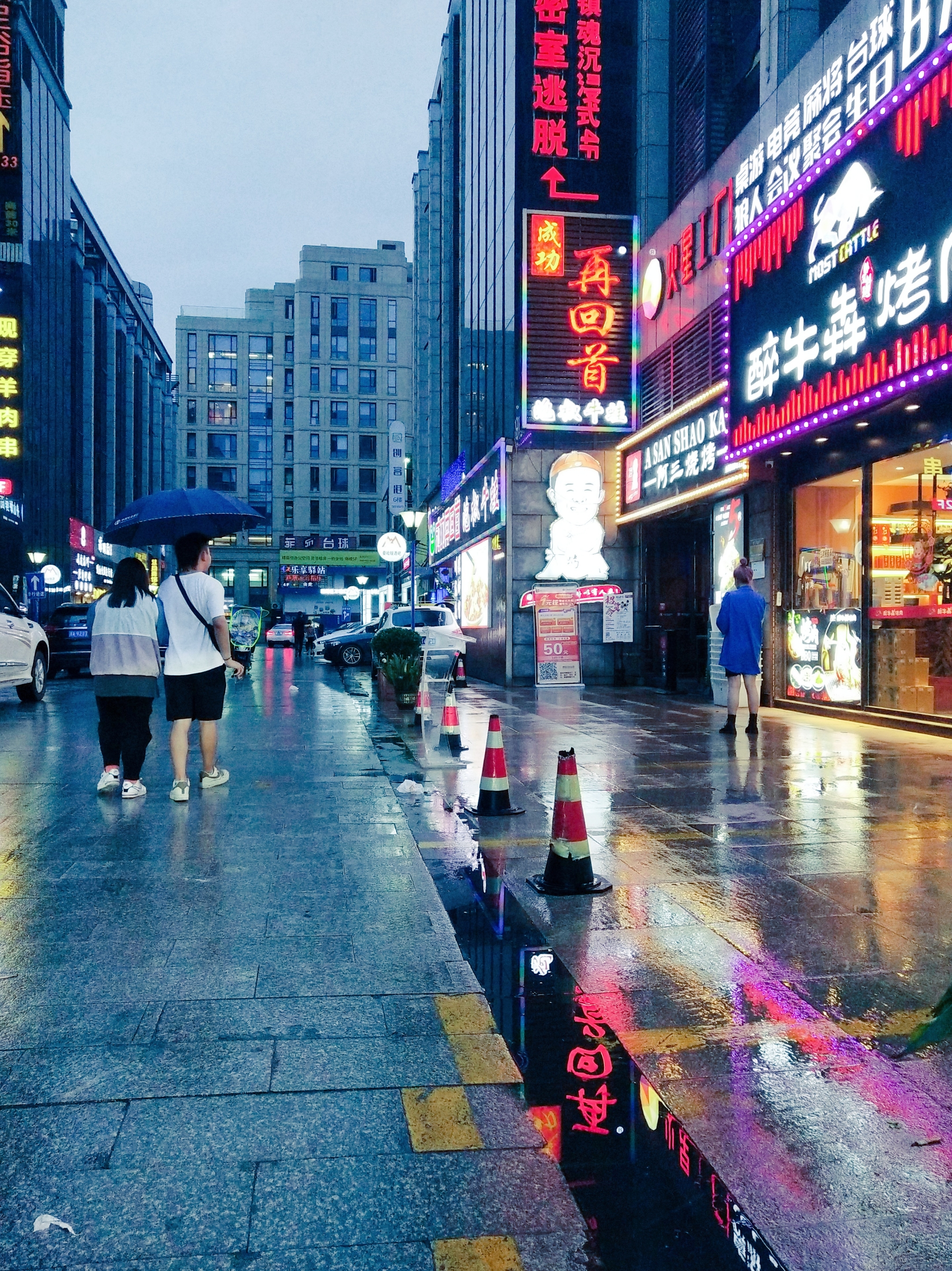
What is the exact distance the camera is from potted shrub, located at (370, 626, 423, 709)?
47.1 ft

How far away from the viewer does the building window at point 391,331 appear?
268 ft

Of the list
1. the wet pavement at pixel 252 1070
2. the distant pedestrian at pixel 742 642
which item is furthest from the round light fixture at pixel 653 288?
the wet pavement at pixel 252 1070

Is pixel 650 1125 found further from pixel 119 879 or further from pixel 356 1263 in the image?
pixel 119 879

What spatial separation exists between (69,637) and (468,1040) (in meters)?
20.6

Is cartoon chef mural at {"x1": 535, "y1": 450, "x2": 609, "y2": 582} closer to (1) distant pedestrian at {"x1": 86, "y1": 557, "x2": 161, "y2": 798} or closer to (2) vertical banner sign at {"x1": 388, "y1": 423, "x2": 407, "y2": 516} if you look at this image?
(2) vertical banner sign at {"x1": 388, "y1": 423, "x2": 407, "y2": 516}

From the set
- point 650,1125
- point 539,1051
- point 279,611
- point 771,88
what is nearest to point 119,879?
point 539,1051

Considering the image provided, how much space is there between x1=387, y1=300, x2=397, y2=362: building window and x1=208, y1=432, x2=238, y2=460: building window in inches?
557

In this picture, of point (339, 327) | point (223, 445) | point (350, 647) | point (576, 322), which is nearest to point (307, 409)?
point (339, 327)

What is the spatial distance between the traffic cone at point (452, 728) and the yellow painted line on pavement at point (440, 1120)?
685cm

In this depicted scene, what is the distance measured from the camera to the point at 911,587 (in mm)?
11484

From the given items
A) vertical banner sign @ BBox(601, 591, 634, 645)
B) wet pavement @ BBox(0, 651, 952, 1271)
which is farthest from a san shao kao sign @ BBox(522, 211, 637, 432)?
wet pavement @ BBox(0, 651, 952, 1271)

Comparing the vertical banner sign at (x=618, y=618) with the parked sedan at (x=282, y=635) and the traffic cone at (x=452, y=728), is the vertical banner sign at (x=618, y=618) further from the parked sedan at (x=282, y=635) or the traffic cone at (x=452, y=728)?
Result: the parked sedan at (x=282, y=635)

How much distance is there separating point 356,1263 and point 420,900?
2.84 m

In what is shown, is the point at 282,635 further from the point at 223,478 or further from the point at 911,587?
the point at 911,587
